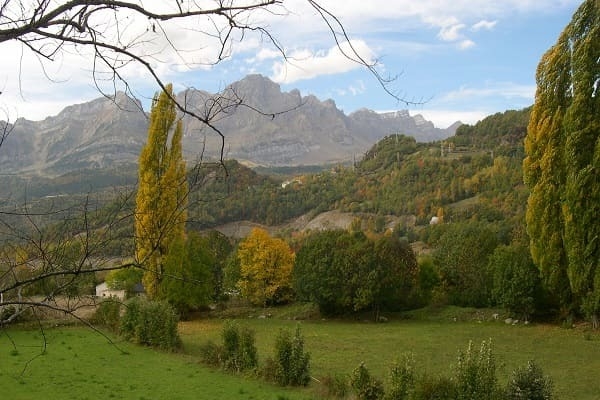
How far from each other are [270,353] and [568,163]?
14.1 metres

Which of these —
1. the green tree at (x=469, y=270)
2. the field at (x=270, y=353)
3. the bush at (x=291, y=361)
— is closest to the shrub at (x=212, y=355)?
the field at (x=270, y=353)

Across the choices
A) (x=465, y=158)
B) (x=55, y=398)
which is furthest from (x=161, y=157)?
(x=465, y=158)

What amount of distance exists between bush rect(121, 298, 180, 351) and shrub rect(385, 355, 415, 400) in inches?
424

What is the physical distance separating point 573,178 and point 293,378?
14.2m

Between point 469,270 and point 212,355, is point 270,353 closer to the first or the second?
point 212,355

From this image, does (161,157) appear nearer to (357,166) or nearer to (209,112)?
(209,112)

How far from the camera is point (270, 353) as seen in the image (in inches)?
731

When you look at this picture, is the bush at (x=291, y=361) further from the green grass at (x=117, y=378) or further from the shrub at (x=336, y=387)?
the shrub at (x=336, y=387)

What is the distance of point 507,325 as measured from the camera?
23.8 metres

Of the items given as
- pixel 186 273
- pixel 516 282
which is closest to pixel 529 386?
pixel 516 282

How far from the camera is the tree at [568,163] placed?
795 inches

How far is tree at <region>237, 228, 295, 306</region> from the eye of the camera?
96.2 feet

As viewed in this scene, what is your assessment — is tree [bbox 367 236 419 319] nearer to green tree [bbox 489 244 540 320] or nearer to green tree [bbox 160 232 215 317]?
green tree [bbox 489 244 540 320]

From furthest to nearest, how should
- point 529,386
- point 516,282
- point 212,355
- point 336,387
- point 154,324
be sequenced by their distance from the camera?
point 516,282
point 154,324
point 212,355
point 336,387
point 529,386
